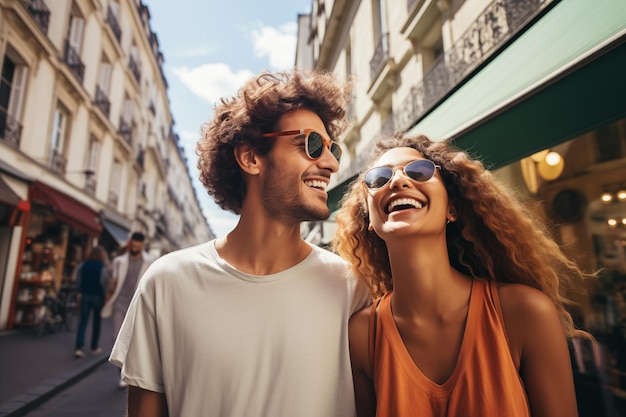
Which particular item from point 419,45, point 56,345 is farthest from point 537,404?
point 419,45

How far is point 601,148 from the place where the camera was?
15.9ft

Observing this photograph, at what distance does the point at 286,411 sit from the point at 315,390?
0.13 metres

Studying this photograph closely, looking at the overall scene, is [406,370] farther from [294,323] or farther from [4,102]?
[4,102]

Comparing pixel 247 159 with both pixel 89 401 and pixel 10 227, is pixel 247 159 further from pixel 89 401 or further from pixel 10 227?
pixel 10 227

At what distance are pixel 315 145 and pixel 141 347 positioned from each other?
1202 millimetres

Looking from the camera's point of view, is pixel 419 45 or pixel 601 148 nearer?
pixel 601 148

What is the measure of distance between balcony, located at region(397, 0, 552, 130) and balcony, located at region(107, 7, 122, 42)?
1412cm

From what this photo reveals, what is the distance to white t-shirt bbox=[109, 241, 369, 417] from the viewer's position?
1424 mm

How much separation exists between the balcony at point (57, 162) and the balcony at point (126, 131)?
5.95m

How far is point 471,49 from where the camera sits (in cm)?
671

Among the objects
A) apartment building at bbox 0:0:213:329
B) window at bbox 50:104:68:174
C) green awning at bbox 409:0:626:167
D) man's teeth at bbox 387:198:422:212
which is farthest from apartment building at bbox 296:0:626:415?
window at bbox 50:104:68:174

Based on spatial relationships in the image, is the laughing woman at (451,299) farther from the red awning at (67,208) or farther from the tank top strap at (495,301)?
the red awning at (67,208)

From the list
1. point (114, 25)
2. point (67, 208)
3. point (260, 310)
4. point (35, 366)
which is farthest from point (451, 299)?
point (114, 25)

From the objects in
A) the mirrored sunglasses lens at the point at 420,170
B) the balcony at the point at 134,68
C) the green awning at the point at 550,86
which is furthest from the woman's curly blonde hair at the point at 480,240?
the balcony at the point at 134,68
